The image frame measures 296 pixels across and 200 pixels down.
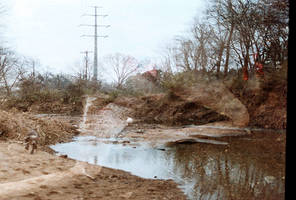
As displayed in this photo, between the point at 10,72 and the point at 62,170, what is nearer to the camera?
the point at 62,170

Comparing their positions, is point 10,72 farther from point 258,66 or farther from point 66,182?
point 258,66

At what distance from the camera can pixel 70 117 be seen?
3.02 meters

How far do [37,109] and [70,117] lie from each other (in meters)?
0.37

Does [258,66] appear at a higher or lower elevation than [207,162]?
higher

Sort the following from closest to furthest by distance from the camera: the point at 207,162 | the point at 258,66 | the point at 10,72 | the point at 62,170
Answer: the point at 258,66 → the point at 62,170 → the point at 207,162 → the point at 10,72

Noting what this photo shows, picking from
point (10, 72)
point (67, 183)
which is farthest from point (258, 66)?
point (10, 72)

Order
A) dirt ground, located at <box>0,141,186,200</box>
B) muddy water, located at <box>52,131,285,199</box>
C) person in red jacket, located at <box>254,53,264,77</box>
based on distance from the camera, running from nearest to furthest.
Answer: dirt ground, located at <box>0,141,186,200</box> → person in red jacket, located at <box>254,53,264,77</box> → muddy water, located at <box>52,131,285,199</box>

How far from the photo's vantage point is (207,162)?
73.2 inches

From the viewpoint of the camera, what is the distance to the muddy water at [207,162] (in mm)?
1179

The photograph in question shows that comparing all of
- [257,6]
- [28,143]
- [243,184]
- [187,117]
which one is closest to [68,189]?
[243,184]

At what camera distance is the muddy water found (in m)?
1.18

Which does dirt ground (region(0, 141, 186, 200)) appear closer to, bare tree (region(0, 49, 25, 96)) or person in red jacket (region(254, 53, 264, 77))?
person in red jacket (region(254, 53, 264, 77))

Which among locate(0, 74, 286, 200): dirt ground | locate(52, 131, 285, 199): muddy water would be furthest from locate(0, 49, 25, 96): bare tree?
locate(52, 131, 285, 199): muddy water

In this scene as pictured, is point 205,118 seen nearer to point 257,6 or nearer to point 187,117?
point 187,117
